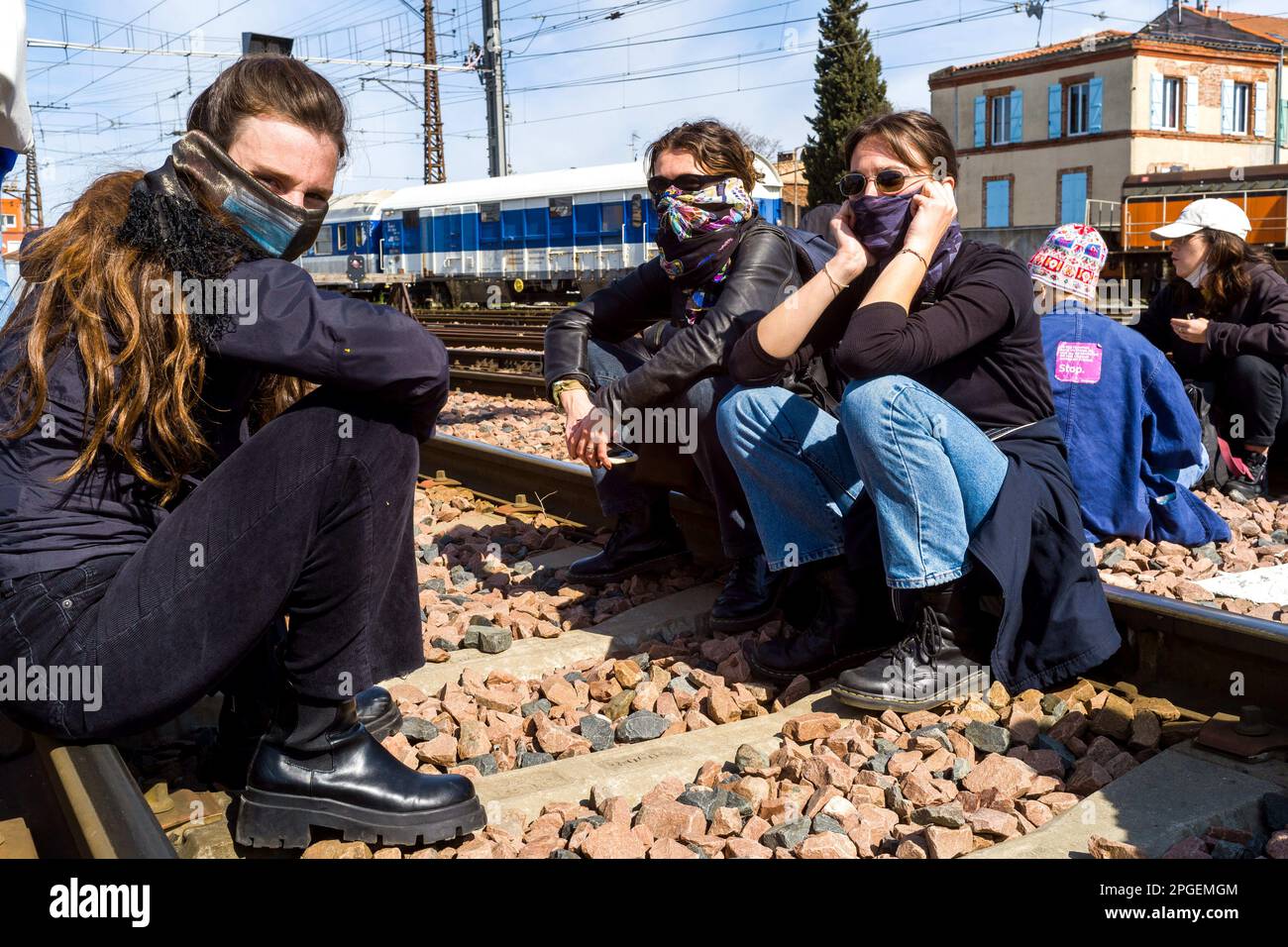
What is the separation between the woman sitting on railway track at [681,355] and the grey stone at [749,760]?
89cm

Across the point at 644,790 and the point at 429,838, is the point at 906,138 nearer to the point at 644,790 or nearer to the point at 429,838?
the point at 644,790

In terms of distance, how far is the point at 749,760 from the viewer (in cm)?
271

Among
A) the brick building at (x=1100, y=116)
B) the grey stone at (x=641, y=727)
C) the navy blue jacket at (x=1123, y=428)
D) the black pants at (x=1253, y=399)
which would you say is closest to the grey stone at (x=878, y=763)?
the grey stone at (x=641, y=727)

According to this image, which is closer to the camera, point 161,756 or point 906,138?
point 161,756

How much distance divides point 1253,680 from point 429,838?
1916 millimetres

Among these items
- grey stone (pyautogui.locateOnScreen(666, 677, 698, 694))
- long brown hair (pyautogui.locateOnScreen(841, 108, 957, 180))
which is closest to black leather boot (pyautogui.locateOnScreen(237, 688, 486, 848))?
grey stone (pyautogui.locateOnScreen(666, 677, 698, 694))

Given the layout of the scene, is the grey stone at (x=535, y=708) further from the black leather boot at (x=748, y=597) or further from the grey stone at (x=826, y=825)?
the grey stone at (x=826, y=825)

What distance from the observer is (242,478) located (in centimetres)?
212

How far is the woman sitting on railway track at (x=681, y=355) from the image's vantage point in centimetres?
364

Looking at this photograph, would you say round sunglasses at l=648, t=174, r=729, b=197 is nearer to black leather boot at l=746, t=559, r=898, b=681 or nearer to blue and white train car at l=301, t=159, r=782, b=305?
black leather boot at l=746, t=559, r=898, b=681

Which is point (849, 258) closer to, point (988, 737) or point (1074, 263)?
point (988, 737)

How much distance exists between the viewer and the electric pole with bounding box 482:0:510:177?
74.7 feet

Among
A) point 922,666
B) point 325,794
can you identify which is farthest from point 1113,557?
point 325,794
